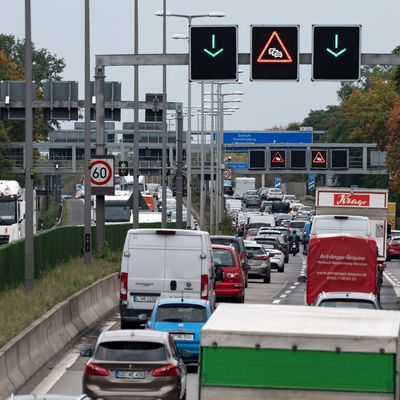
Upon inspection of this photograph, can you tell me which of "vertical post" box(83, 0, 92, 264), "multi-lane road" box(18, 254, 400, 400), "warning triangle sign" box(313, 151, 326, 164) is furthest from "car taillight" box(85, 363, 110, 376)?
"warning triangle sign" box(313, 151, 326, 164)

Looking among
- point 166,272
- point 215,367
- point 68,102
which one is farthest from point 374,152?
point 215,367

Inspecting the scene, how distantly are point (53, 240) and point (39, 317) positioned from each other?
43.8 ft

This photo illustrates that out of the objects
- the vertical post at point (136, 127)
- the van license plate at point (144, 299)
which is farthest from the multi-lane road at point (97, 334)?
the vertical post at point (136, 127)

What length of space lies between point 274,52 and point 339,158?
90.9m

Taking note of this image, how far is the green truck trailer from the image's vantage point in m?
13.3

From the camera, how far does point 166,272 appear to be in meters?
31.5

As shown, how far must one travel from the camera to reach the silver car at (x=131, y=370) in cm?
2034

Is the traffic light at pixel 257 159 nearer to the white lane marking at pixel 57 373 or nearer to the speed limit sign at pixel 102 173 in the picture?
the speed limit sign at pixel 102 173

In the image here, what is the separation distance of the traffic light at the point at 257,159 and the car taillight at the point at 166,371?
347 ft

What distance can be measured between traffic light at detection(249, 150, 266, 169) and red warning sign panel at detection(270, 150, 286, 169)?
3.27 feet

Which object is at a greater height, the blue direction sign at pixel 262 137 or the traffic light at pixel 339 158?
the blue direction sign at pixel 262 137

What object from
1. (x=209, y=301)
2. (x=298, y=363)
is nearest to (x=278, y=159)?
(x=209, y=301)

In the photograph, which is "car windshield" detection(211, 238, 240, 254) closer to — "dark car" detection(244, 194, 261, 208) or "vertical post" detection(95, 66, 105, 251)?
"vertical post" detection(95, 66, 105, 251)

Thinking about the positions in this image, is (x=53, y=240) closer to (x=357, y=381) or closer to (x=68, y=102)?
(x=68, y=102)
